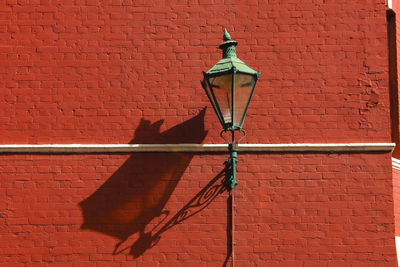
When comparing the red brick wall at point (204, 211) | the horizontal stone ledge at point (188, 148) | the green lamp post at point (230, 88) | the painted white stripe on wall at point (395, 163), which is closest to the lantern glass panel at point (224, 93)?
the green lamp post at point (230, 88)

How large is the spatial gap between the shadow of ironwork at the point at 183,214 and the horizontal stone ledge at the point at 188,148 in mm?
370

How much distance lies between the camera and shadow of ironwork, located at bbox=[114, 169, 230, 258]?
493cm

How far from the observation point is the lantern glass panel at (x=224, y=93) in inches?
171

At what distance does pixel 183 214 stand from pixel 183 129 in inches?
36.4

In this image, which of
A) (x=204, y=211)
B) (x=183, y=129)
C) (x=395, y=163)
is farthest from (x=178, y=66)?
(x=395, y=163)

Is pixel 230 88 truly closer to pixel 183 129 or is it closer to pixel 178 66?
pixel 183 129

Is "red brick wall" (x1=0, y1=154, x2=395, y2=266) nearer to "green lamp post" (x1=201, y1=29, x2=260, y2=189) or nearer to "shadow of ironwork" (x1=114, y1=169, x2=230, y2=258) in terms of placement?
"shadow of ironwork" (x1=114, y1=169, x2=230, y2=258)

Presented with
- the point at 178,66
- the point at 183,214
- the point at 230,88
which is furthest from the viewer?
the point at 178,66

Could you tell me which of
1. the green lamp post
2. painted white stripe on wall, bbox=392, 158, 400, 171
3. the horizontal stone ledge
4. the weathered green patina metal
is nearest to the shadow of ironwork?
the horizontal stone ledge

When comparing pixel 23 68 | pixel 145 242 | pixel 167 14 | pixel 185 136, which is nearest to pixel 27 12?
pixel 23 68

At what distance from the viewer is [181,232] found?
4.94m

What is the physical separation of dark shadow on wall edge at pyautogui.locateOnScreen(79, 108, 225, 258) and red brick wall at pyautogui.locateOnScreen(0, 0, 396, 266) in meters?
0.01

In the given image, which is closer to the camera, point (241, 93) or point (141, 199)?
point (241, 93)

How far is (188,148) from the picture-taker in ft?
16.6
